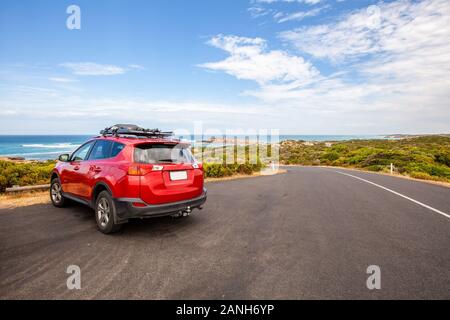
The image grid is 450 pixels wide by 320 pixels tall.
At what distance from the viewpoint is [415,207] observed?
738 centimetres

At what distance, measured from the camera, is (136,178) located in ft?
14.4

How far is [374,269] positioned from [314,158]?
37770 mm

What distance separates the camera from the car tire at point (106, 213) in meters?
4.62

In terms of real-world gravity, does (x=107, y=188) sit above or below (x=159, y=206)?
above

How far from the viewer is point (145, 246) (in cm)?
431

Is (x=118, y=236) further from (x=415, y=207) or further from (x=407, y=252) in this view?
(x=415, y=207)

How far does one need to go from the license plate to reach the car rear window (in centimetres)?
24

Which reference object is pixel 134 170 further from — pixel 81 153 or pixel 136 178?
pixel 81 153

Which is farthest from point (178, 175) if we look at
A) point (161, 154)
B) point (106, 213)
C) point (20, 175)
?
point (20, 175)

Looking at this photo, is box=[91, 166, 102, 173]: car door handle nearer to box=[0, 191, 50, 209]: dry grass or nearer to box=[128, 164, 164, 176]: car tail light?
box=[128, 164, 164, 176]: car tail light

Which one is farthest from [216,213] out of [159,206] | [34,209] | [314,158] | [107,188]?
[314,158]
